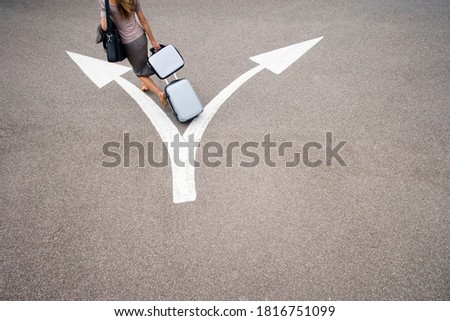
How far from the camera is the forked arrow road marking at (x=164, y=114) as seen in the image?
11.4ft

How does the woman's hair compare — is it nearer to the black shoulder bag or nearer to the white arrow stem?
the black shoulder bag

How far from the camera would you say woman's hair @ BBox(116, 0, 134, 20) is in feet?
10.1

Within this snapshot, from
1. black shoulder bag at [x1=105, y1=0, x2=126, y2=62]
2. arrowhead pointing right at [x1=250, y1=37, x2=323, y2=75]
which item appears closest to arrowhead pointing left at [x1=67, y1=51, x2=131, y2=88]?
black shoulder bag at [x1=105, y1=0, x2=126, y2=62]

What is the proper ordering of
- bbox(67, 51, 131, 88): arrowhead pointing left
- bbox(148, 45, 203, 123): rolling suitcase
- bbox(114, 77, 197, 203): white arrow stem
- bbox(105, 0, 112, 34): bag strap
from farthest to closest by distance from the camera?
bbox(67, 51, 131, 88): arrowhead pointing left → bbox(148, 45, 203, 123): rolling suitcase → bbox(114, 77, 197, 203): white arrow stem → bbox(105, 0, 112, 34): bag strap

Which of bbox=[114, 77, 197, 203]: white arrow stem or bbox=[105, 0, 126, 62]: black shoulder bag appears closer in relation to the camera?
bbox=[105, 0, 126, 62]: black shoulder bag

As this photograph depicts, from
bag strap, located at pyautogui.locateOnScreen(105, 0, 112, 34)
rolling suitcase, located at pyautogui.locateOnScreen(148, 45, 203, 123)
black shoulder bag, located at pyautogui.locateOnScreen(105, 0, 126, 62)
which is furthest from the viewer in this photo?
rolling suitcase, located at pyautogui.locateOnScreen(148, 45, 203, 123)

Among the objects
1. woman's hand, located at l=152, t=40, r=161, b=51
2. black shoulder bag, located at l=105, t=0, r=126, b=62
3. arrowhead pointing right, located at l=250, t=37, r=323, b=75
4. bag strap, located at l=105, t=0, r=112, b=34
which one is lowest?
arrowhead pointing right, located at l=250, t=37, r=323, b=75

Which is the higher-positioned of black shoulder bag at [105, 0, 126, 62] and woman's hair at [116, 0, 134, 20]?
woman's hair at [116, 0, 134, 20]

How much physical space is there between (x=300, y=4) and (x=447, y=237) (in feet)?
18.3

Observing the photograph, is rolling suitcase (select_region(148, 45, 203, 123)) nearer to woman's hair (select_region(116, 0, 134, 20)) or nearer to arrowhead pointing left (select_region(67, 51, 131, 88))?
woman's hair (select_region(116, 0, 134, 20))

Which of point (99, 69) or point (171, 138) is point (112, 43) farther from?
point (99, 69)

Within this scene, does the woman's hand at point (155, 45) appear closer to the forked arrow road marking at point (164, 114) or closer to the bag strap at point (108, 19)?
the bag strap at point (108, 19)

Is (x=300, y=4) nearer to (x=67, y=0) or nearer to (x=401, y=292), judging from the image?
(x=67, y=0)

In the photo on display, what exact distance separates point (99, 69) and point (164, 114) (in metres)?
1.74
